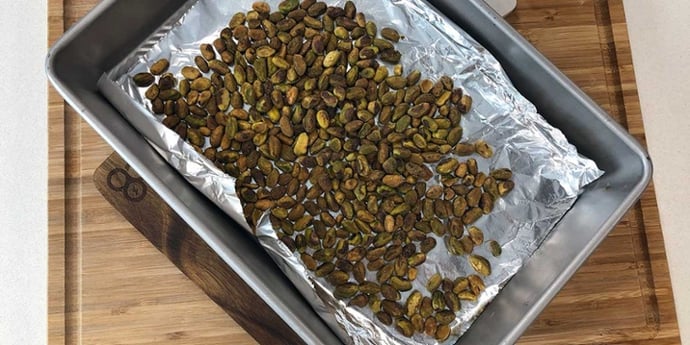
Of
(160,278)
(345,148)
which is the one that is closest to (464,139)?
(345,148)

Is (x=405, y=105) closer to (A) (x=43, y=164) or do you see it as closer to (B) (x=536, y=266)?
(B) (x=536, y=266)

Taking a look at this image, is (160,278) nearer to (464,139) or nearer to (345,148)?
(345,148)

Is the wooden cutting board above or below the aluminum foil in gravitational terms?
below

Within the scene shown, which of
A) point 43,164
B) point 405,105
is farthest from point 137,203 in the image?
point 405,105

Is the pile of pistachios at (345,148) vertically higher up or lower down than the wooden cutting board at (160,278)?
higher up

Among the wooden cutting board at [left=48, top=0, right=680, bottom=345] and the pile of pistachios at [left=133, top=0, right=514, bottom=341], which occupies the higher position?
the pile of pistachios at [left=133, top=0, right=514, bottom=341]
